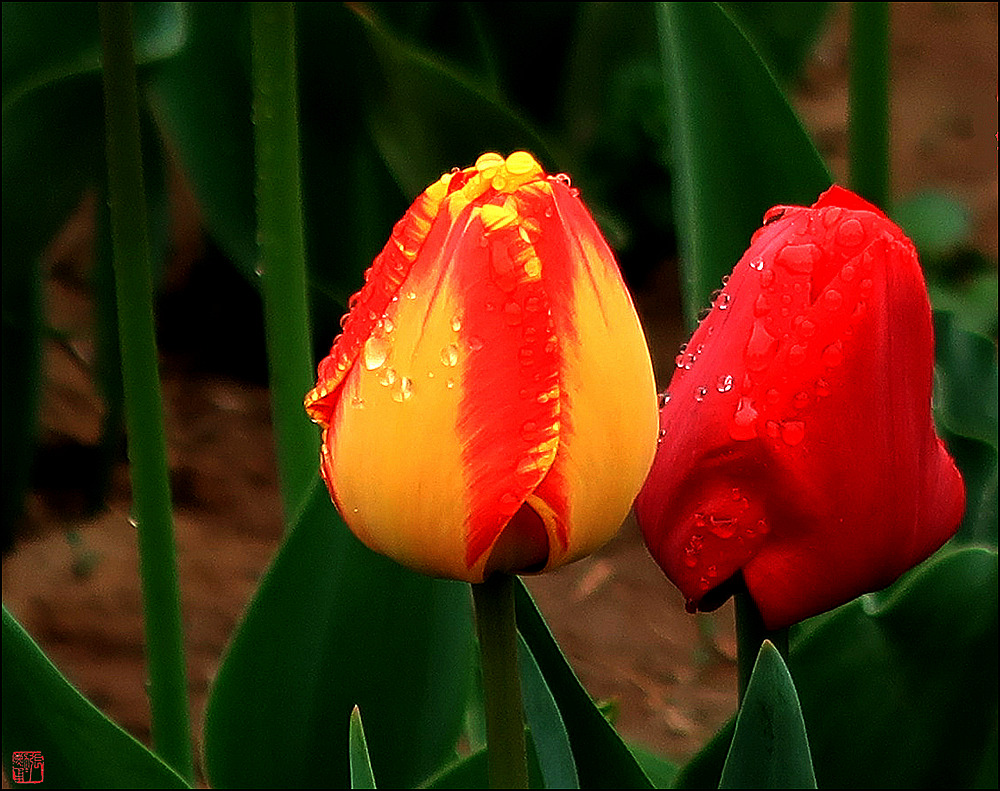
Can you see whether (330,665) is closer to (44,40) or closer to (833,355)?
(833,355)

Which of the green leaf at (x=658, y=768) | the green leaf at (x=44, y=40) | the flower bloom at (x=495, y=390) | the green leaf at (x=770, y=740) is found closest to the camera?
the flower bloom at (x=495, y=390)

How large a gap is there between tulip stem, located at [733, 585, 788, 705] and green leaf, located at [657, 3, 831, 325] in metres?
0.31

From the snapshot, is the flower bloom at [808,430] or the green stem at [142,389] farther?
the green stem at [142,389]

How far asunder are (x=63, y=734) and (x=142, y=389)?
0.19 meters

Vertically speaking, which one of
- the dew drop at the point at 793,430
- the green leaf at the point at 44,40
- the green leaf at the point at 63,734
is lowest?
the green leaf at the point at 63,734

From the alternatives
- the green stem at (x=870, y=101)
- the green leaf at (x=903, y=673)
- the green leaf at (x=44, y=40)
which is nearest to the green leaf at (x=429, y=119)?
the green leaf at (x=44, y=40)

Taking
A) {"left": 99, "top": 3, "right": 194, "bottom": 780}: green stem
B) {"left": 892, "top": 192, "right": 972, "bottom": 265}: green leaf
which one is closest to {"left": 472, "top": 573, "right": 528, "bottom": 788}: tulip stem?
{"left": 99, "top": 3, "right": 194, "bottom": 780}: green stem

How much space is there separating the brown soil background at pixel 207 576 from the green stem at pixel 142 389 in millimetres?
475

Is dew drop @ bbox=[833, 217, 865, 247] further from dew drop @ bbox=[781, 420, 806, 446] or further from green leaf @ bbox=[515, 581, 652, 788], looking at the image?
green leaf @ bbox=[515, 581, 652, 788]

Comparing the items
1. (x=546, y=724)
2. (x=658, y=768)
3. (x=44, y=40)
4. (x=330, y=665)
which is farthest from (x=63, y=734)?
(x=44, y=40)

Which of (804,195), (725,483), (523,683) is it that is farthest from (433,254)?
(804,195)

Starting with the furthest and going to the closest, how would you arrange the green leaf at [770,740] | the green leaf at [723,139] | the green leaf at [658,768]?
the green leaf at [658,768] < the green leaf at [723,139] < the green leaf at [770,740]

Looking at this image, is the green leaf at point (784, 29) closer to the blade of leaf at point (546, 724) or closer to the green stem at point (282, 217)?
the green stem at point (282, 217)

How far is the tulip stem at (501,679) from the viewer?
47 cm
